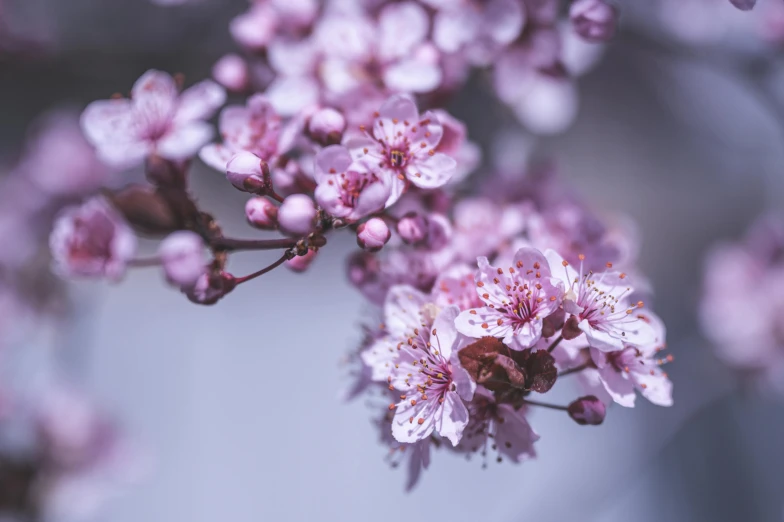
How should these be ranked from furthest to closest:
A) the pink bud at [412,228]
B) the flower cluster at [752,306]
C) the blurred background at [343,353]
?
1. the blurred background at [343,353]
2. the flower cluster at [752,306]
3. the pink bud at [412,228]

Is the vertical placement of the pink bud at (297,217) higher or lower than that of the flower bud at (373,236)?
higher

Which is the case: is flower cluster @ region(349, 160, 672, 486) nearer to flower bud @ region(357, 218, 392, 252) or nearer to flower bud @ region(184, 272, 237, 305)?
flower bud @ region(357, 218, 392, 252)

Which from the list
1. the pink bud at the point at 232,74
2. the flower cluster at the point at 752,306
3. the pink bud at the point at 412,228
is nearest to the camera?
the pink bud at the point at 412,228

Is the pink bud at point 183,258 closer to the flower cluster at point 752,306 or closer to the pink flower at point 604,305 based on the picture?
the pink flower at point 604,305

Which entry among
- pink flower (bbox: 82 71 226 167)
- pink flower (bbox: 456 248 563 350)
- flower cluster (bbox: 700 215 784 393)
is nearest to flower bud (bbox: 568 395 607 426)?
pink flower (bbox: 456 248 563 350)

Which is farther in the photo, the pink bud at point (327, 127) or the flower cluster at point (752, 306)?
the flower cluster at point (752, 306)

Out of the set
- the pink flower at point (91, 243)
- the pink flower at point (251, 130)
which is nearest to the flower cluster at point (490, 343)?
the pink flower at point (251, 130)

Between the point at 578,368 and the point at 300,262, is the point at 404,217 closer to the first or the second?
the point at 300,262

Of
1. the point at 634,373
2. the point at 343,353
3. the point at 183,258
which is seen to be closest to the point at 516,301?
the point at 634,373
